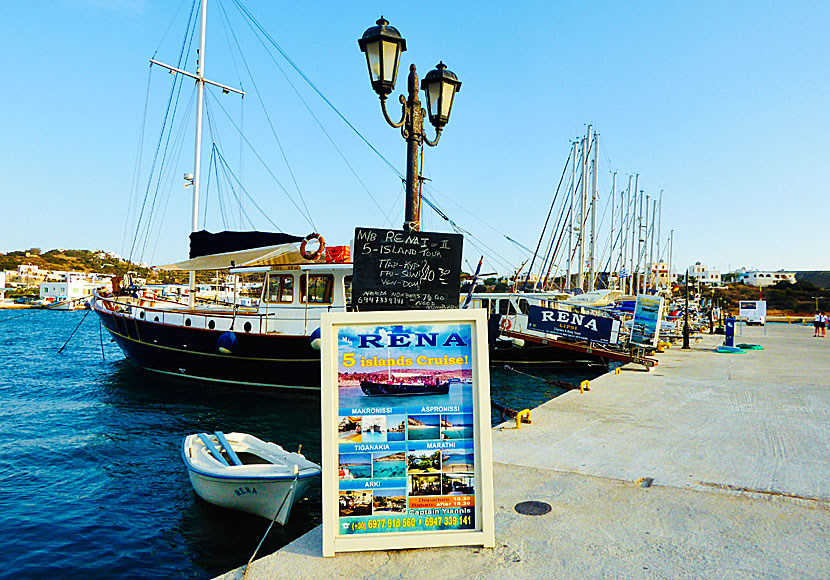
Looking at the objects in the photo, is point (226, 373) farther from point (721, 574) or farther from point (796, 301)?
point (796, 301)

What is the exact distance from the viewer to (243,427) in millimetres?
12578

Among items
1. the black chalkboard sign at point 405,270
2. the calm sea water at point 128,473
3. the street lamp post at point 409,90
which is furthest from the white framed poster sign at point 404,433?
the calm sea water at point 128,473

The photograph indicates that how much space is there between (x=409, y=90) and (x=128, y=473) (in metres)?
8.15

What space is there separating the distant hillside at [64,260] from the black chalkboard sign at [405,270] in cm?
14476

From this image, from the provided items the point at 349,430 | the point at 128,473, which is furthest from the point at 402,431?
the point at 128,473

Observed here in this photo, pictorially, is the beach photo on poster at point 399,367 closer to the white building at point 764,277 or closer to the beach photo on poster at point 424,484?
the beach photo on poster at point 424,484

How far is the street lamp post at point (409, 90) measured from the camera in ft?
18.4

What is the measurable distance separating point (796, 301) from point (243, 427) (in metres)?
104

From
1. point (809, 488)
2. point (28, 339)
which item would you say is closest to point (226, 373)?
point (809, 488)

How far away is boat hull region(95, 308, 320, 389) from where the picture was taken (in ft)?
51.2

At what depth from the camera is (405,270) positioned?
500 cm

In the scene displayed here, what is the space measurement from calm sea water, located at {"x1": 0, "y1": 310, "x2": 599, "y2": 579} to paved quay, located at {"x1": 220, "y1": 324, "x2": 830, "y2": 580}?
2.85 meters

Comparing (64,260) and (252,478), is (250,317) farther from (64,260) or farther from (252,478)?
(64,260)

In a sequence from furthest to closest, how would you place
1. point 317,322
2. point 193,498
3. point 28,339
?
point 28,339, point 317,322, point 193,498
